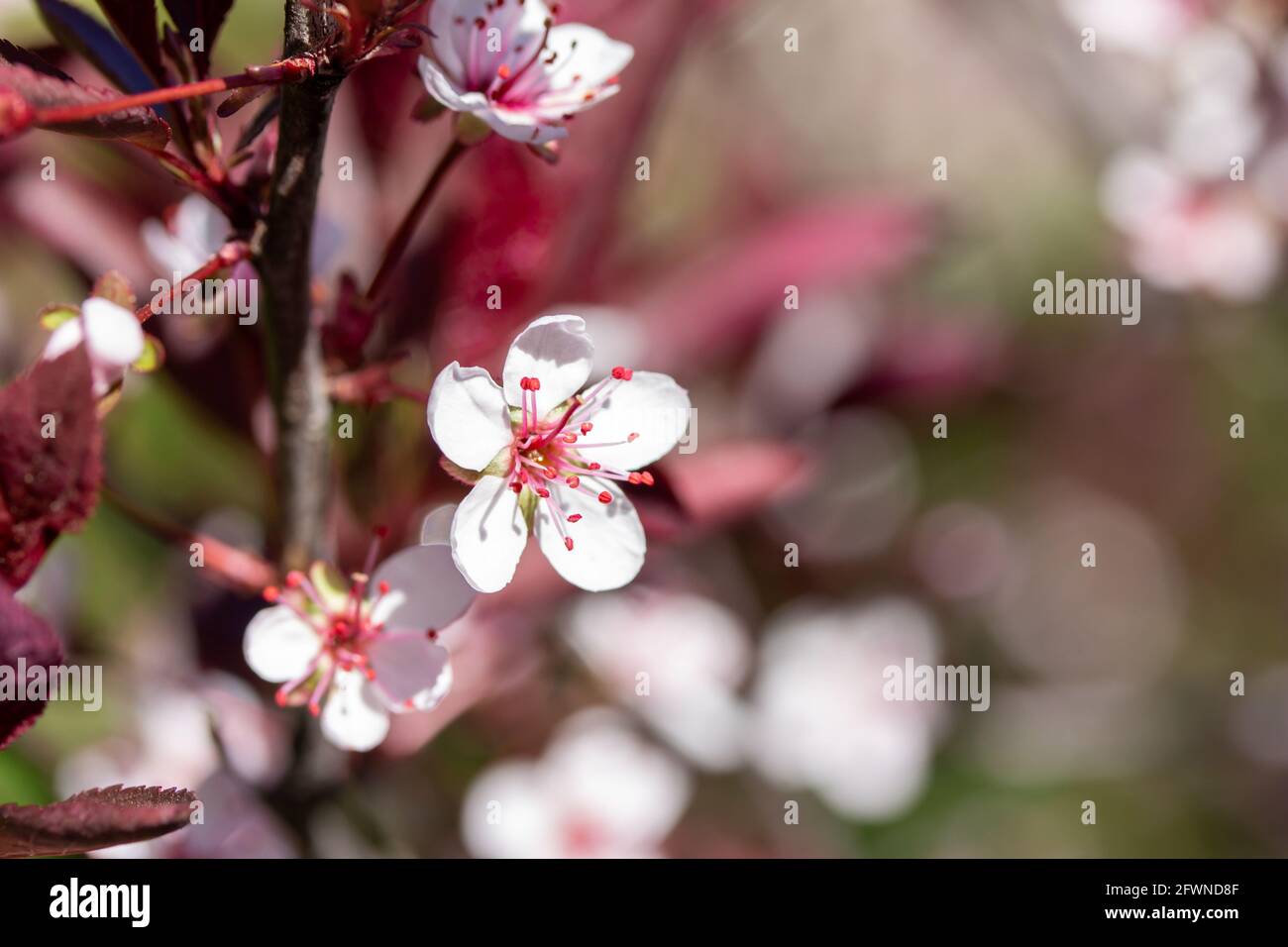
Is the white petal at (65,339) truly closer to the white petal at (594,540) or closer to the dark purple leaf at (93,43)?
the dark purple leaf at (93,43)

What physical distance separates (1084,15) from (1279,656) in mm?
1245

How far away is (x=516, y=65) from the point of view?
594 millimetres

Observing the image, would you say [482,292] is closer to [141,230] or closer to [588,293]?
[588,293]

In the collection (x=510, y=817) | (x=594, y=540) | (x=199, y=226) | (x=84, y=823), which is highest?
(x=199, y=226)

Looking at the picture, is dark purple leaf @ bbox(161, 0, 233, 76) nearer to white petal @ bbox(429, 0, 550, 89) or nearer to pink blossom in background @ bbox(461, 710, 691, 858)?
white petal @ bbox(429, 0, 550, 89)

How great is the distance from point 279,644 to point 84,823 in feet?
0.49

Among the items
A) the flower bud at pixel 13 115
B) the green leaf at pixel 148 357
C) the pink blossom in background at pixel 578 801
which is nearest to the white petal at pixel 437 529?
the green leaf at pixel 148 357

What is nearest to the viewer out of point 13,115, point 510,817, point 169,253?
point 13,115

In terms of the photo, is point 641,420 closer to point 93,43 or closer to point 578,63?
point 578,63

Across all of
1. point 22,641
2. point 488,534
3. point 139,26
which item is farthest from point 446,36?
point 22,641

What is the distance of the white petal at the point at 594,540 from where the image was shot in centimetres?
59

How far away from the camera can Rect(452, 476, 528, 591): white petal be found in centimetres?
53

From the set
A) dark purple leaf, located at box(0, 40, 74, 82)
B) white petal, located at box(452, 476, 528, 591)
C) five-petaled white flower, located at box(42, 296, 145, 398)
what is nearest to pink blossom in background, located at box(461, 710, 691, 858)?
white petal, located at box(452, 476, 528, 591)

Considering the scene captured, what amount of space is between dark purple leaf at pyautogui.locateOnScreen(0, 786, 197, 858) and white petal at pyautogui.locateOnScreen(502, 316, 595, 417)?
0.27m
